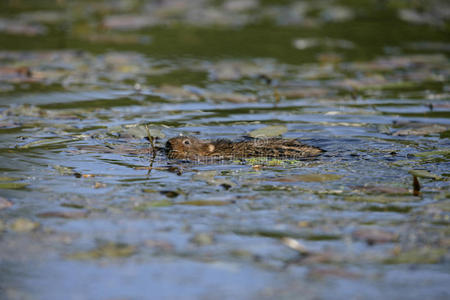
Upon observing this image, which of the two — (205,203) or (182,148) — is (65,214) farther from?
(182,148)

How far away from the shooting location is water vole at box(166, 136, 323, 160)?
6344mm

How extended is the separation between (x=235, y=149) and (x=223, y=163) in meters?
0.35

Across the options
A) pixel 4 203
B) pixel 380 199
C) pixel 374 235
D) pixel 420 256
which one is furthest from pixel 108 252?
pixel 380 199

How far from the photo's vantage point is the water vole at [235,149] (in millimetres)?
6344

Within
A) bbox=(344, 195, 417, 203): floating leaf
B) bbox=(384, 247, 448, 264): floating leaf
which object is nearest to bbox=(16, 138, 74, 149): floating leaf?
bbox=(344, 195, 417, 203): floating leaf

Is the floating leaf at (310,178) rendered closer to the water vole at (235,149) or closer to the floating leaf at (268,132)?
the water vole at (235,149)

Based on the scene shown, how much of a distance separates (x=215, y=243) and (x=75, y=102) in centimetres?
493

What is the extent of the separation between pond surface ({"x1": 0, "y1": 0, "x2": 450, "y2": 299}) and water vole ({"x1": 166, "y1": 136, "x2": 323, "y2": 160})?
0.15 metres

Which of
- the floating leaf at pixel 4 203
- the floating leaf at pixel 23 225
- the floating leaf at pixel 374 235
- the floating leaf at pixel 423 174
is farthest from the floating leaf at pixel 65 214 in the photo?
the floating leaf at pixel 423 174

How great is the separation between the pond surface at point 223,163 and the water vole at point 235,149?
0.15 m

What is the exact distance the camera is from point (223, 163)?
622 cm

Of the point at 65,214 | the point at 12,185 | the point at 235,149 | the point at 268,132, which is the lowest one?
the point at 65,214

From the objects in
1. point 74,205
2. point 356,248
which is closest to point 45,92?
point 74,205

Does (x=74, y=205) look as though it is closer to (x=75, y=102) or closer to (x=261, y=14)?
(x=75, y=102)
